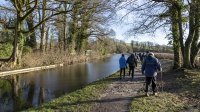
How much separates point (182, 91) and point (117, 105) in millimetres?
4792

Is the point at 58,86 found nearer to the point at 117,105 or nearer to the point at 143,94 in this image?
the point at 143,94

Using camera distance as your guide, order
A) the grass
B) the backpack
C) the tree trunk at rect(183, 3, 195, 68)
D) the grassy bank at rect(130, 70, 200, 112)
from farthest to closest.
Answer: the tree trunk at rect(183, 3, 195, 68) < the backpack < the grassy bank at rect(130, 70, 200, 112) < the grass

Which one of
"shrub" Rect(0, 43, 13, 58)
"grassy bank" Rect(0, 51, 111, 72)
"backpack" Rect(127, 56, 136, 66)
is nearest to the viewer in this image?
"backpack" Rect(127, 56, 136, 66)

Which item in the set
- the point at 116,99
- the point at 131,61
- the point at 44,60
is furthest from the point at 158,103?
the point at 44,60

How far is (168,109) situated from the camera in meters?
12.7

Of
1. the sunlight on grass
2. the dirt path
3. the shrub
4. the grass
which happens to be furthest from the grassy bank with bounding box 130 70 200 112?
the shrub

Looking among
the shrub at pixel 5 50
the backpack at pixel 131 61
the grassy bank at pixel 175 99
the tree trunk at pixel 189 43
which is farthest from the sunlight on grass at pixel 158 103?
the shrub at pixel 5 50

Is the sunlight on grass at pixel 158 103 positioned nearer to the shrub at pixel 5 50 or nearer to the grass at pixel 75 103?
the grass at pixel 75 103

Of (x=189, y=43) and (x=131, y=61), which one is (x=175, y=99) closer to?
(x=131, y=61)

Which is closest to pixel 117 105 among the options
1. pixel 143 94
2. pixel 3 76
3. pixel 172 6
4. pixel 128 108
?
pixel 128 108

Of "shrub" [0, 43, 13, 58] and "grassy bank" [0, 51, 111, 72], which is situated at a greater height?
"shrub" [0, 43, 13, 58]

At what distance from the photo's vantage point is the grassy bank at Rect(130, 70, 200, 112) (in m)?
12.8

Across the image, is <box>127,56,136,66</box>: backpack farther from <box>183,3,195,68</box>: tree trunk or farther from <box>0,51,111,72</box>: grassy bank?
<box>0,51,111,72</box>: grassy bank

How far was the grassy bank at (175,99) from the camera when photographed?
12.8m
